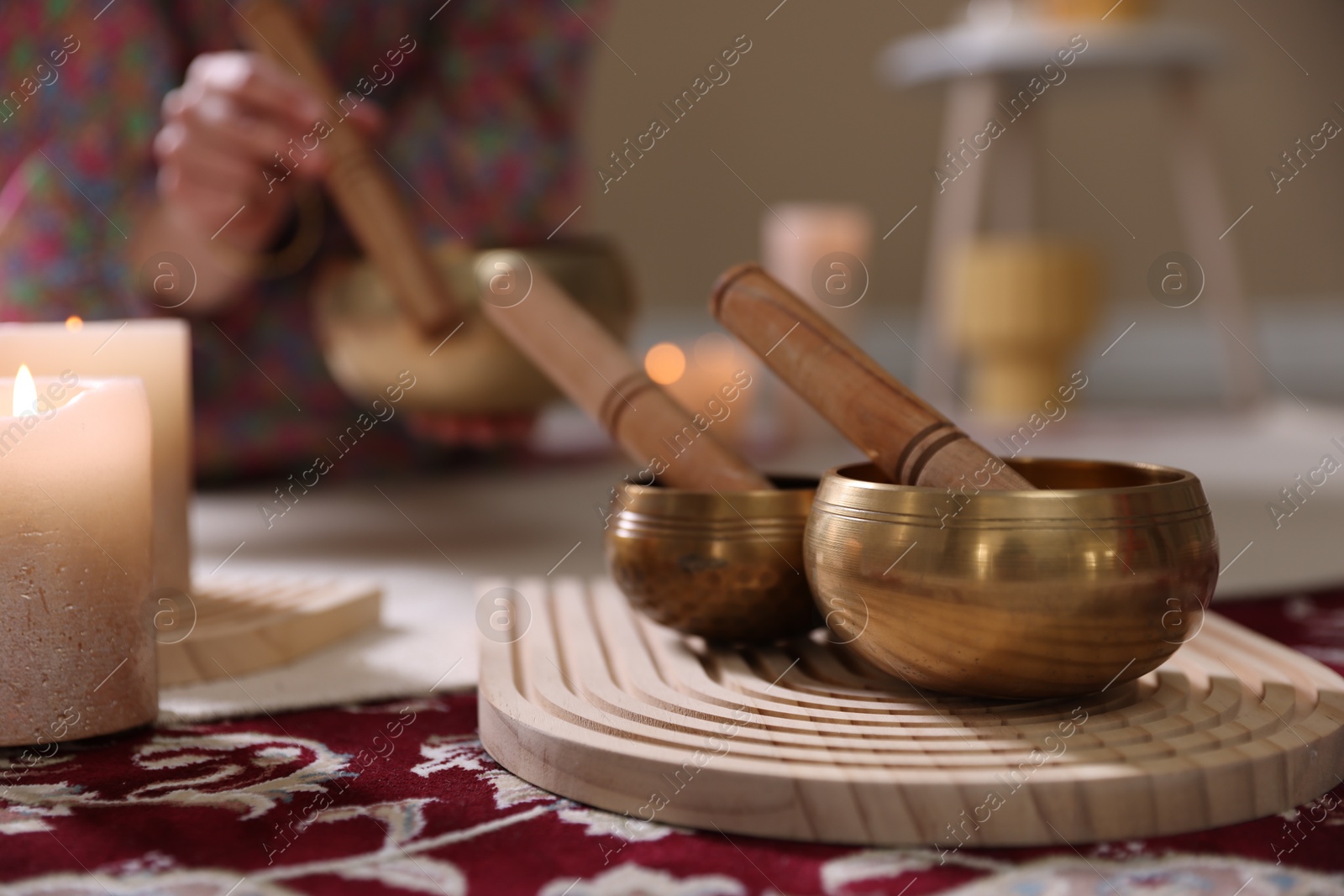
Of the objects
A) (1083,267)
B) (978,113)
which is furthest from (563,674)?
(978,113)

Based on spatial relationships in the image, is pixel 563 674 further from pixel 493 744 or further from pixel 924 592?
pixel 924 592

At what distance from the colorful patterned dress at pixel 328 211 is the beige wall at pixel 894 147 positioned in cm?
163

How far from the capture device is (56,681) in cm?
58

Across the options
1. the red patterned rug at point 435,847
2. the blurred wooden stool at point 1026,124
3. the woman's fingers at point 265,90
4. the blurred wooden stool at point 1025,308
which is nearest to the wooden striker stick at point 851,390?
the red patterned rug at point 435,847

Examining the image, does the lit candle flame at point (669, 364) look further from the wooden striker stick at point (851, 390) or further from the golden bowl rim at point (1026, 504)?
the golden bowl rim at point (1026, 504)

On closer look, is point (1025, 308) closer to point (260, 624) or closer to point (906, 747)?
point (260, 624)

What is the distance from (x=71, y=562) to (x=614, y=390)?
29cm

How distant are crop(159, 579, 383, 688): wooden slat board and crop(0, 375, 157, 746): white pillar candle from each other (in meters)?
0.11

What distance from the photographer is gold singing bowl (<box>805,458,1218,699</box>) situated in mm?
507

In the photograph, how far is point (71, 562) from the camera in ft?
1.91

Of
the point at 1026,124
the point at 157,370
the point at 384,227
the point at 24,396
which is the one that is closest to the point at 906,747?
the point at 24,396

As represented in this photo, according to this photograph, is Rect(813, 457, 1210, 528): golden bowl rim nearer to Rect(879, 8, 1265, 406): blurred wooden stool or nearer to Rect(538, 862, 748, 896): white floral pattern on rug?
Rect(538, 862, 748, 896): white floral pattern on rug

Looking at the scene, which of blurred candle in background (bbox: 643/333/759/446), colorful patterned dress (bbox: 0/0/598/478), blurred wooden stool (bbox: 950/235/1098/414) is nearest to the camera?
colorful patterned dress (bbox: 0/0/598/478)

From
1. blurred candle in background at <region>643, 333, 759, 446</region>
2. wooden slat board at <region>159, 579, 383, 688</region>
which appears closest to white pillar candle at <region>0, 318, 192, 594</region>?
wooden slat board at <region>159, 579, 383, 688</region>
